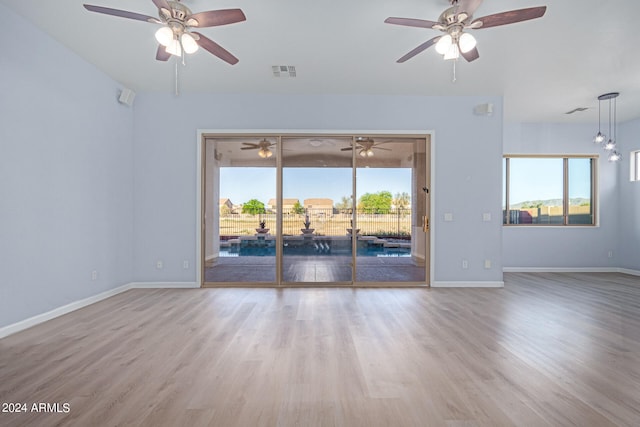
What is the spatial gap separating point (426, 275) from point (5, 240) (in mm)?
5159

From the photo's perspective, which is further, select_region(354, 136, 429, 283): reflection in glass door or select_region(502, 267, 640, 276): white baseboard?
select_region(502, 267, 640, 276): white baseboard

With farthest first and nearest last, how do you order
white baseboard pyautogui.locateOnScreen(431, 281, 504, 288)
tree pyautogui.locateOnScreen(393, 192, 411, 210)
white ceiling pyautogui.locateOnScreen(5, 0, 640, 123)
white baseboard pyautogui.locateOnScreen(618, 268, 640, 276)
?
white baseboard pyautogui.locateOnScreen(618, 268, 640, 276)
tree pyautogui.locateOnScreen(393, 192, 411, 210)
white baseboard pyautogui.locateOnScreen(431, 281, 504, 288)
white ceiling pyautogui.locateOnScreen(5, 0, 640, 123)

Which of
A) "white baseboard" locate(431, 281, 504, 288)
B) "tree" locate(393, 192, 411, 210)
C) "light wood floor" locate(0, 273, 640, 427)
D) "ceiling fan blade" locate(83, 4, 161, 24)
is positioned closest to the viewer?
"light wood floor" locate(0, 273, 640, 427)

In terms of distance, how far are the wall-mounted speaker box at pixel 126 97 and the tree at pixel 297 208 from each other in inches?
114

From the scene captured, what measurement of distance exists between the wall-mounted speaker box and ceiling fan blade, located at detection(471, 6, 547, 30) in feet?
15.1

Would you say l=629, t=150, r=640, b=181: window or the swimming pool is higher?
l=629, t=150, r=640, b=181: window

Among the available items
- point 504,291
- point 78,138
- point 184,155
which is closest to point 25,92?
point 78,138

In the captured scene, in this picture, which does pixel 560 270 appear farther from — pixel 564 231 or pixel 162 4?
pixel 162 4

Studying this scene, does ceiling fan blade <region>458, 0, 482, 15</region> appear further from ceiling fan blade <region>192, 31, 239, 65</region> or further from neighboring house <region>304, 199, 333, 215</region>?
neighboring house <region>304, 199, 333, 215</region>

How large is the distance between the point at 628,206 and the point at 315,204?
6306mm

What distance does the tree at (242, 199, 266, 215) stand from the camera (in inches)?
204

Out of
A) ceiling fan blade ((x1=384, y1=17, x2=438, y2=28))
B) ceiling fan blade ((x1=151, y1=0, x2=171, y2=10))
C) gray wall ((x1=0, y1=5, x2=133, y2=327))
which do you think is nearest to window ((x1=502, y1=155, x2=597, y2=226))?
ceiling fan blade ((x1=384, y1=17, x2=438, y2=28))

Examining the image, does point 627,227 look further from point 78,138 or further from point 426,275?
point 78,138

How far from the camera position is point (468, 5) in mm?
2455
